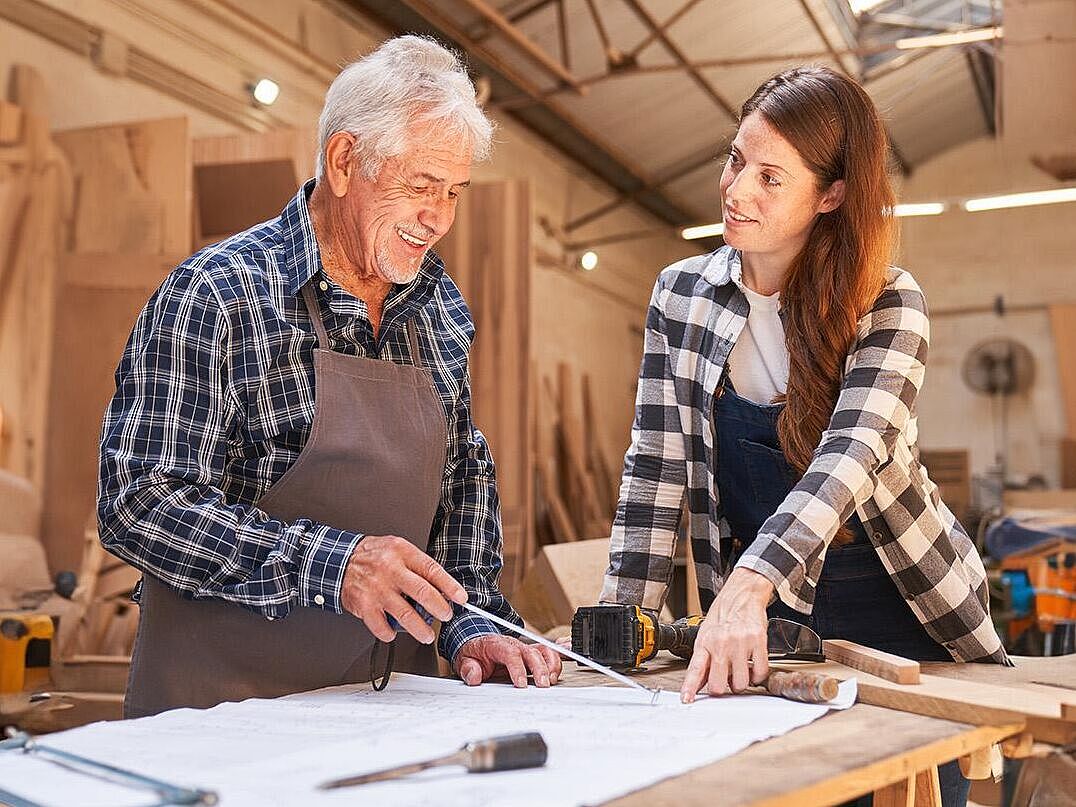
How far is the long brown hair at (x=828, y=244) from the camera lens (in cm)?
189

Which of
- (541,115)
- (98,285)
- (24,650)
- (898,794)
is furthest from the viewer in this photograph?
(541,115)

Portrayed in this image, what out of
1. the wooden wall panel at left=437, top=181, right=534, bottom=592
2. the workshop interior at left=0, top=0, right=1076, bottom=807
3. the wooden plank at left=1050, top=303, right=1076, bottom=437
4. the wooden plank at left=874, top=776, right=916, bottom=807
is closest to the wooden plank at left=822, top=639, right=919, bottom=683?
the workshop interior at left=0, top=0, right=1076, bottom=807

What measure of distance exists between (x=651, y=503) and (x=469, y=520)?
A: 33cm

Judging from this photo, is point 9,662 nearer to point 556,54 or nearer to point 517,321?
point 517,321

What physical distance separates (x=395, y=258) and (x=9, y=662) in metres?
2.64

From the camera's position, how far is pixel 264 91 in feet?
23.5

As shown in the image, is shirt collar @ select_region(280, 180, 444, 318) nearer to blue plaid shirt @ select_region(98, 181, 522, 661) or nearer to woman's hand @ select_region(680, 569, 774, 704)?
blue plaid shirt @ select_region(98, 181, 522, 661)

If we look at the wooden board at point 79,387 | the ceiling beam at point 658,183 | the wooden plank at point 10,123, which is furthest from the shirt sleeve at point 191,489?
the ceiling beam at point 658,183

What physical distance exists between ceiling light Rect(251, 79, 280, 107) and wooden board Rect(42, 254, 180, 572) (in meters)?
2.49

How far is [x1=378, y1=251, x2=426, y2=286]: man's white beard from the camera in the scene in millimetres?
1908

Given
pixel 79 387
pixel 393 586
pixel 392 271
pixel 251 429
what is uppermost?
pixel 79 387

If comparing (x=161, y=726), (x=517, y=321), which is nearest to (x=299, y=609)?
(x=161, y=726)

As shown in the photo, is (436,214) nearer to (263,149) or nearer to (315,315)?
(315,315)

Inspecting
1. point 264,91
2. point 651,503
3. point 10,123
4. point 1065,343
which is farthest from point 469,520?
point 1065,343
